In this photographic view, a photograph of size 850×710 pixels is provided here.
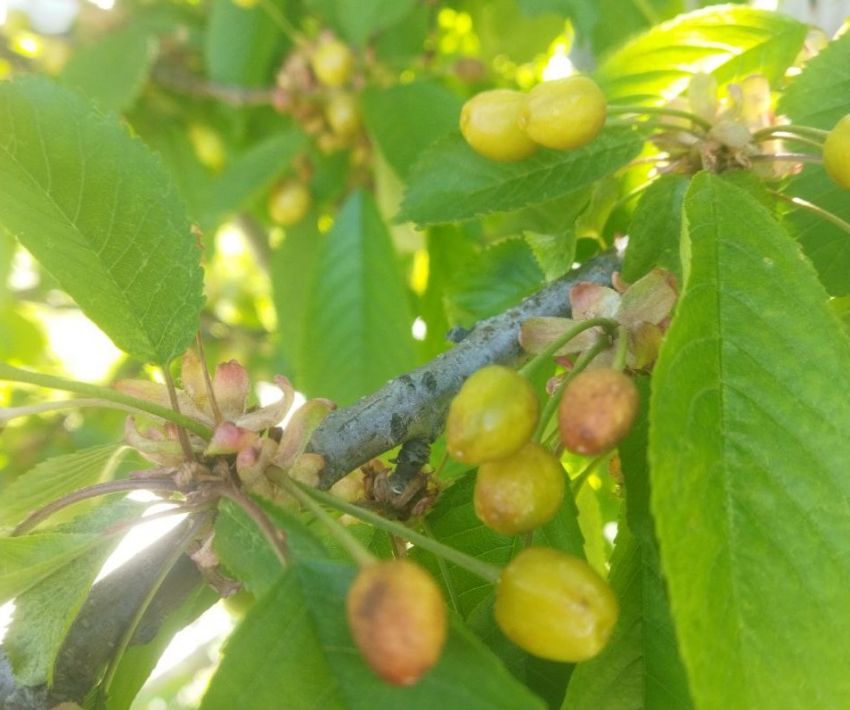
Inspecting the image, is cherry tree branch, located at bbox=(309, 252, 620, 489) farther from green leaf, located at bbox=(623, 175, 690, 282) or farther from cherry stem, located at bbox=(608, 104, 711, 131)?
cherry stem, located at bbox=(608, 104, 711, 131)

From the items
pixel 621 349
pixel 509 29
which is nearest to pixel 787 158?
pixel 621 349

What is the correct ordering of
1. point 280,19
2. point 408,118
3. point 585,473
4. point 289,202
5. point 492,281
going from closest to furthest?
point 585,473
point 492,281
point 408,118
point 280,19
point 289,202

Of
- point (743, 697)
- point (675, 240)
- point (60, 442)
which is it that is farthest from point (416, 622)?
point (60, 442)

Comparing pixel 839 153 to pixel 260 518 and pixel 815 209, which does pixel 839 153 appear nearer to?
pixel 815 209

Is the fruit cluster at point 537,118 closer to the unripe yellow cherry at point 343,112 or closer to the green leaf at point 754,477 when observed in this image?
the green leaf at point 754,477

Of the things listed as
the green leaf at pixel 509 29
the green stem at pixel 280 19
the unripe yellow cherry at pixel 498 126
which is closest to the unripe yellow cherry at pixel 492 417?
the unripe yellow cherry at pixel 498 126

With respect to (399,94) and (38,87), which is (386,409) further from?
(399,94)

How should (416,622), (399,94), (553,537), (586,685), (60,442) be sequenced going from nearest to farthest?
(416,622) → (586,685) → (553,537) → (399,94) → (60,442)
